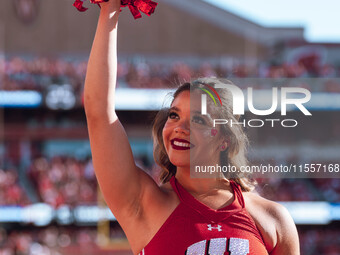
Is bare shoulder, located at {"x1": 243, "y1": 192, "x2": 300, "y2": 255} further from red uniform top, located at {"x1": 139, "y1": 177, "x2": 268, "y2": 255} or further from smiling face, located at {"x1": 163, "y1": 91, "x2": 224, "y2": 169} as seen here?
smiling face, located at {"x1": 163, "y1": 91, "x2": 224, "y2": 169}

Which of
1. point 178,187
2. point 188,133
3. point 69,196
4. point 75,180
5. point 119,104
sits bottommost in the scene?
point 69,196

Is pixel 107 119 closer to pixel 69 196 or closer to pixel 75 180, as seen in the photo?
pixel 69 196

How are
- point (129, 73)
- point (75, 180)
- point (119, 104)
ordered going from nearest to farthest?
1. point (119, 104)
2. point (75, 180)
3. point (129, 73)

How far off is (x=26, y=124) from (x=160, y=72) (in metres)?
3.02

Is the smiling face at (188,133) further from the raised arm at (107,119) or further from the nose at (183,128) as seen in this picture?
the raised arm at (107,119)

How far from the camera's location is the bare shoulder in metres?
1.37

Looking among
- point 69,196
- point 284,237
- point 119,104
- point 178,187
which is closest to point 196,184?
point 178,187

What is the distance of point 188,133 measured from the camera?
4.47ft

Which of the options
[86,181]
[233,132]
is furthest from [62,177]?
[233,132]

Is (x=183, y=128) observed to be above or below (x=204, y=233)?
above

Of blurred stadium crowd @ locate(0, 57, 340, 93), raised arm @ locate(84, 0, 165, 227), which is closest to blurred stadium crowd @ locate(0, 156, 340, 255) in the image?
Result: blurred stadium crowd @ locate(0, 57, 340, 93)

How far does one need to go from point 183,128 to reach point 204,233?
26cm

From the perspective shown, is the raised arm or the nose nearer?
the raised arm

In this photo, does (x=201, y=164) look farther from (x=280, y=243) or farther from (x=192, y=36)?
(x=192, y=36)
